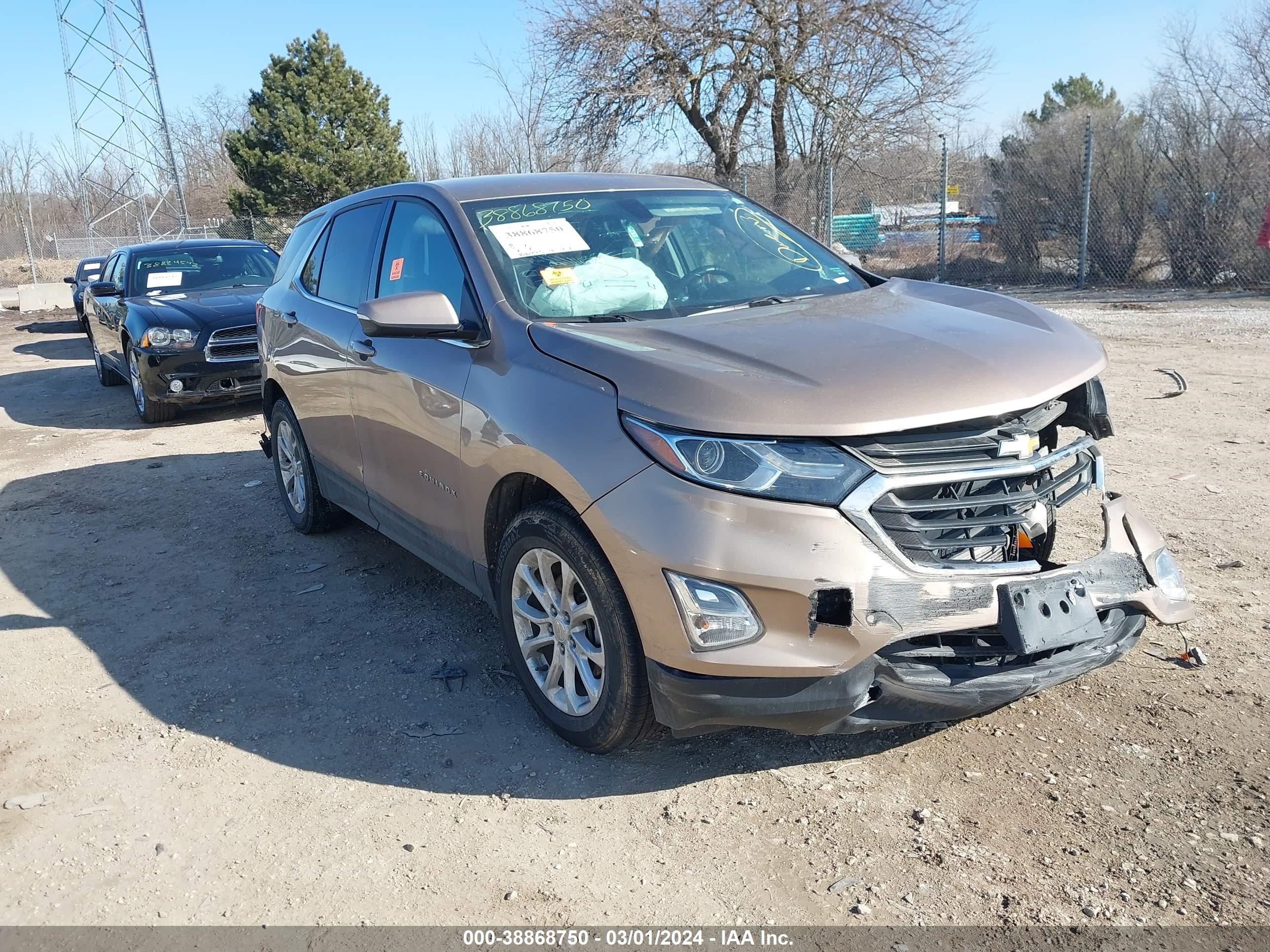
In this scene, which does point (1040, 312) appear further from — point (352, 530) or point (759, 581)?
point (352, 530)

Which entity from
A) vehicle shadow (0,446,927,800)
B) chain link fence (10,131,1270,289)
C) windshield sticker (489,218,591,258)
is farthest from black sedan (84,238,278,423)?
chain link fence (10,131,1270,289)

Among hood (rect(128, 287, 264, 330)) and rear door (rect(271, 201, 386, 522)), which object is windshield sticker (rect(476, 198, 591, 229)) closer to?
rear door (rect(271, 201, 386, 522))

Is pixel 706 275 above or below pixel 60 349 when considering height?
above

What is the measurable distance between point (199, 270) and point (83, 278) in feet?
32.9

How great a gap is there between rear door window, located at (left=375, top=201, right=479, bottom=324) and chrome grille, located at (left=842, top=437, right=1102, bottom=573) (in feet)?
5.60

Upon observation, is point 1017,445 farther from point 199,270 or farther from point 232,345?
point 199,270

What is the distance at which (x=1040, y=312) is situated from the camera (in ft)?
12.4

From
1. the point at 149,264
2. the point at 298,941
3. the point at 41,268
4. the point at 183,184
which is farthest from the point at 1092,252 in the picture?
the point at 183,184

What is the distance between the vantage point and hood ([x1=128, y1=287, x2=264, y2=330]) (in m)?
9.44

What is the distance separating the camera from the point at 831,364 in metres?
2.93

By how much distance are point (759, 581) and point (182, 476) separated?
6.19 metres

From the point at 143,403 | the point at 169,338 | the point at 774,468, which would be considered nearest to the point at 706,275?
the point at 774,468

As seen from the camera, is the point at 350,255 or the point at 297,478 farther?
the point at 297,478

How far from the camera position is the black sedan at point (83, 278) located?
1752 centimetres
